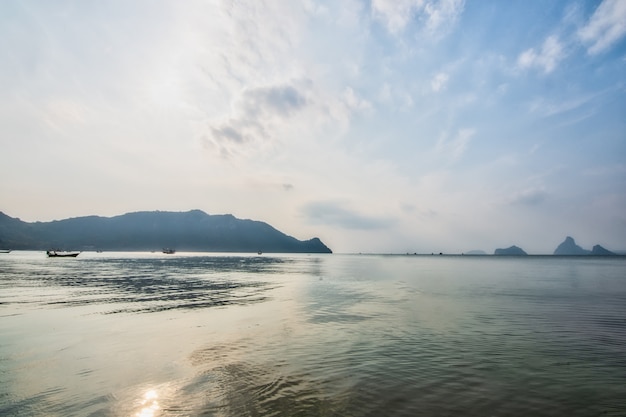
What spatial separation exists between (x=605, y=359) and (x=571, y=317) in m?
14.2

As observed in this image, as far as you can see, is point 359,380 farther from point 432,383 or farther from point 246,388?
point 246,388

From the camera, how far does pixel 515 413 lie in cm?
1091

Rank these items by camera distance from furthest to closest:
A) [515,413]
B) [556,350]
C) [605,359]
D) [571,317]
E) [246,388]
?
[571,317]
[556,350]
[605,359]
[246,388]
[515,413]

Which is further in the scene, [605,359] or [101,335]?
[101,335]

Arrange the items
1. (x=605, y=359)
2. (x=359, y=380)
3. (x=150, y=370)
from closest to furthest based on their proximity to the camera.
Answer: (x=359, y=380) → (x=150, y=370) → (x=605, y=359)

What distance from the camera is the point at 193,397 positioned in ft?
39.8

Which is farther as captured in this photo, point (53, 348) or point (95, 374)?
point (53, 348)

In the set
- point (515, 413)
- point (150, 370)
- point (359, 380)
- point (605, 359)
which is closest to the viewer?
point (515, 413)

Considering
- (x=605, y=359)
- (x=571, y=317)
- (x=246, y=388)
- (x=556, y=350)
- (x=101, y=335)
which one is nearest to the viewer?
(x=246, y=388)

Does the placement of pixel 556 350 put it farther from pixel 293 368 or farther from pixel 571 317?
pixel 293 368

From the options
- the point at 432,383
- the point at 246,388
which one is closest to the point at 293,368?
the point at 246,388

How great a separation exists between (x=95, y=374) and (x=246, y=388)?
24.7 ft

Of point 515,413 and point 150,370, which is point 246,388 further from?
point 515,413

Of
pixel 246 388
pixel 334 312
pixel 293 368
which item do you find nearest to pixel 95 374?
pixel 246 388
